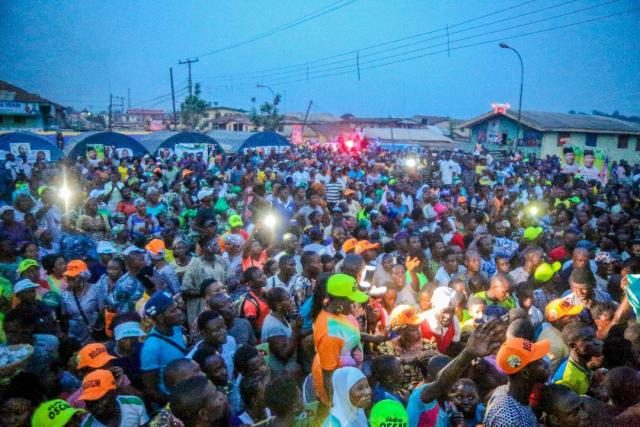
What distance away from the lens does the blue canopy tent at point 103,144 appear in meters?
22.3

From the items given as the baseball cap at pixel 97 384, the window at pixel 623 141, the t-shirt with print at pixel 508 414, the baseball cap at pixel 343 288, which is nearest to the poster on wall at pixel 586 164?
the baseball cap at pixel 343 288

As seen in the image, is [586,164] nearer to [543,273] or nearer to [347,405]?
[543,273]

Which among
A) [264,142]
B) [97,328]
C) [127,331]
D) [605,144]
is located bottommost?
[97,328]

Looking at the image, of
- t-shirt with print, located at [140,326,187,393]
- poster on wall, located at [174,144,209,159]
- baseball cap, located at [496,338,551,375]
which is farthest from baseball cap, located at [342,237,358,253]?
poster on wall, located at [174,144,209,159]

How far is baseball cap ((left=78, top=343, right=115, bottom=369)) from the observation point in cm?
331

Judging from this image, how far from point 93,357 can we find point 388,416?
7.09 ft

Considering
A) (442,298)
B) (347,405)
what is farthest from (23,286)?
(442,298)

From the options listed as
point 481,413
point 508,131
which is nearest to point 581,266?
point 481,413

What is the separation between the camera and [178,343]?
3.78 meters

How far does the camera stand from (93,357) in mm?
3354

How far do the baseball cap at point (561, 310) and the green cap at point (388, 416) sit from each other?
7.49ft

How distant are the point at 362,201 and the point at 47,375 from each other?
9.27 meters

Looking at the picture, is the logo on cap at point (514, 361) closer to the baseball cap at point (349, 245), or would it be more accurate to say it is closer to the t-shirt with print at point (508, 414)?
the t-shirt with print at point (508, 414)

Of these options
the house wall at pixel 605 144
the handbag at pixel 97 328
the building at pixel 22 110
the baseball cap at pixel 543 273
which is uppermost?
the building at pixel 22 110
